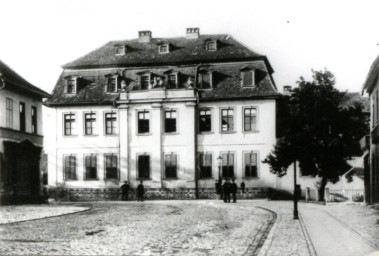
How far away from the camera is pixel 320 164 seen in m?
15.1

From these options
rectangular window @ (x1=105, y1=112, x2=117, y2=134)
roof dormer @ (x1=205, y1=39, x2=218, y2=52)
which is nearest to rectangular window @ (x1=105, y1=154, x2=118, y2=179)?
rectangular window @ (x1=105, y1=112, x2=117, y2=134)

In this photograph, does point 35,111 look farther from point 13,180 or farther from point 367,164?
point 367,164

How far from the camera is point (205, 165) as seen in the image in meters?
35.0

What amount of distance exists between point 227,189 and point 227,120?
7.78 meters

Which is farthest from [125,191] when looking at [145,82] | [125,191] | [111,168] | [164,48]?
[164,48]

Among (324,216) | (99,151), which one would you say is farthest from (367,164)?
(99,151)

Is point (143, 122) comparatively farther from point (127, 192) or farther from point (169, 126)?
point (127, 192)

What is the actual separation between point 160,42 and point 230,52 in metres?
5.77

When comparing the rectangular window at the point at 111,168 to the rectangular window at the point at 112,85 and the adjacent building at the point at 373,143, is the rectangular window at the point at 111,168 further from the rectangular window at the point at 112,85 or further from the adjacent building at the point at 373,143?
the adjacent building at the point at 373,143

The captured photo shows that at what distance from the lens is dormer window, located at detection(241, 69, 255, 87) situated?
3354cm

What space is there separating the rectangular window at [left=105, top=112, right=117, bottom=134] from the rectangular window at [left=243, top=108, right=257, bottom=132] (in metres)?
7.15

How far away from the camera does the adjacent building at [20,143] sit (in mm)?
22453

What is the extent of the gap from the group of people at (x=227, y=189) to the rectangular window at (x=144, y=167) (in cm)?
395

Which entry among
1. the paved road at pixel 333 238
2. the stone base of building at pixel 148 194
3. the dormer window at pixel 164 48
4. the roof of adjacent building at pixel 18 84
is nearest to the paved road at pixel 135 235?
the paved road at pixel 333 238
